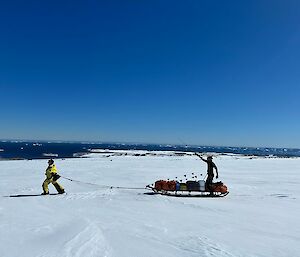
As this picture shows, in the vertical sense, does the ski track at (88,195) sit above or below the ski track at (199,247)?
above

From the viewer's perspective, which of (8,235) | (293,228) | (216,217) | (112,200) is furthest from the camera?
(112,200)

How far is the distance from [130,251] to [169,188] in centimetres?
816

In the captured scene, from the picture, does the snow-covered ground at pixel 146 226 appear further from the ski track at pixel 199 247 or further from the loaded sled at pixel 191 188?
the loaded sled at pixel 191 188

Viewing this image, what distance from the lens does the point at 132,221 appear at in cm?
873

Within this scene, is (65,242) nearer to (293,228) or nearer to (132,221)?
(132,221)

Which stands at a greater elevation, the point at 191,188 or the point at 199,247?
the point at 191,188

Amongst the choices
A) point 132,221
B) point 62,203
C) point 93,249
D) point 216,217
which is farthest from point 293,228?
point 62,203

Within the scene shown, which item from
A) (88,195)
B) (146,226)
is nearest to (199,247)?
(146,226)

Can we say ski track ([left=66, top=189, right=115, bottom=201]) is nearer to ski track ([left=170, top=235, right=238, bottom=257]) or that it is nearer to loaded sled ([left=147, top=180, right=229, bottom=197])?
loaded sled ([left=147, top=180, right=229, bottom=197])

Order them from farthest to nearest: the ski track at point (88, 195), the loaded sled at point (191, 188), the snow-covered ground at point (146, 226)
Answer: the loaded sled at point (191, 188)
the ski track at point (88, 195)
the snow-covered ground at point (146, 226)

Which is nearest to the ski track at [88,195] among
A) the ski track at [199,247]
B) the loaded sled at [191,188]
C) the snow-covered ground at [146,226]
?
the snow-covered ground at [146,226]

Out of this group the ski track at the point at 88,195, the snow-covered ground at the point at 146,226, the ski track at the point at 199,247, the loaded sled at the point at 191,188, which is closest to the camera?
the ski track at the point at 199,247

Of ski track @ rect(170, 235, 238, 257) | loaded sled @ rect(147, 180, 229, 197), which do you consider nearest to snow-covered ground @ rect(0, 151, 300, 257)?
ski track @ rect(170, 235, 238, 257)

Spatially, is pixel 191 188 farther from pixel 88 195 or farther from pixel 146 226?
pixel 146 226
